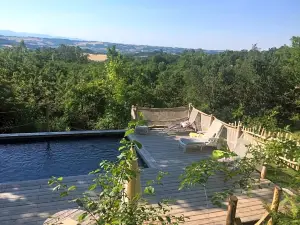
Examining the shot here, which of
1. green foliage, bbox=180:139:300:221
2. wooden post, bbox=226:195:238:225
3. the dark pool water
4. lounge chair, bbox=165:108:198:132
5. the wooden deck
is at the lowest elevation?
the dark pool water

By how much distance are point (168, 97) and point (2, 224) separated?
10980mm

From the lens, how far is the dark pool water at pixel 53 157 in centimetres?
662

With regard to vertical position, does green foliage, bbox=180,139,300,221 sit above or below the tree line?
above

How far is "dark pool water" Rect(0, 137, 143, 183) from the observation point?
6.62m

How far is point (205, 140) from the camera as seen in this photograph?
805cm

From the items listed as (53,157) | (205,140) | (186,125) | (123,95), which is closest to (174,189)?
(205,140)

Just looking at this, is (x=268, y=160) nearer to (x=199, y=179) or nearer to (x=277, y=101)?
(x=199, y=179)

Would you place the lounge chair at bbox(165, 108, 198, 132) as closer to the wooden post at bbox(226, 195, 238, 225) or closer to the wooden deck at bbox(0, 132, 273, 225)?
the wooden deck at bbox(0, 132, 273, 225)

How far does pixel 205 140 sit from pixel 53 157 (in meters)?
4.18

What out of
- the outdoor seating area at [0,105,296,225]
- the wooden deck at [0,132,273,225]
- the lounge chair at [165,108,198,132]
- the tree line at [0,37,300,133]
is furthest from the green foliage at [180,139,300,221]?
the lounge chair at [165,108,198,132]

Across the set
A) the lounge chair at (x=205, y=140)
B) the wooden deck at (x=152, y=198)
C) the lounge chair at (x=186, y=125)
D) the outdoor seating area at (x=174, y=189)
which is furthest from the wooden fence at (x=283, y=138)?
the lounge chair at (x=186, y=125)

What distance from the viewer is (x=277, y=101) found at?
1566 centimetres

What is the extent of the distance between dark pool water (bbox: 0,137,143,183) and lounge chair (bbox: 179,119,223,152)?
134 cm

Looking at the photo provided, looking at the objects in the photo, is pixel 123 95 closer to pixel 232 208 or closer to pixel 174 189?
pixel 174 189
